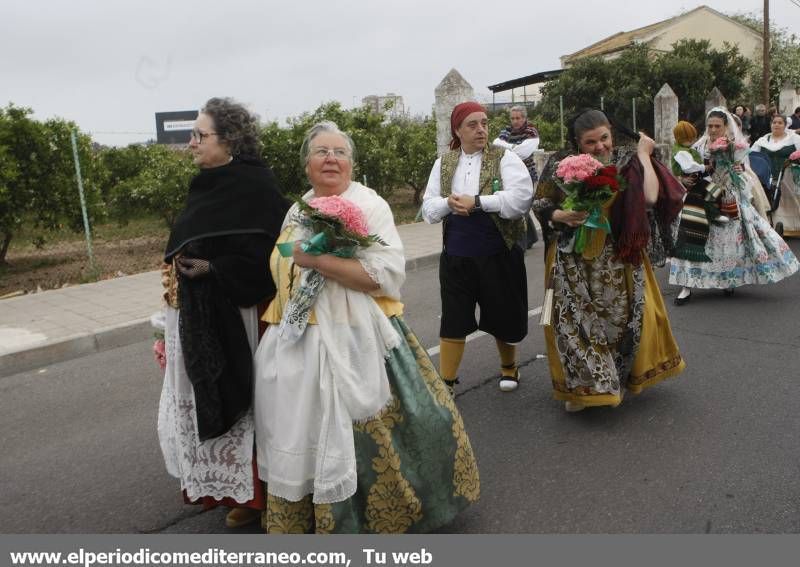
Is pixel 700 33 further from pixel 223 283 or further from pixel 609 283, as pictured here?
pixel 223 283

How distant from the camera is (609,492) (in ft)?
11.3

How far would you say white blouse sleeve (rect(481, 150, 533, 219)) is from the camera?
4309mm

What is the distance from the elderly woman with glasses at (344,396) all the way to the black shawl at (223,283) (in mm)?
87

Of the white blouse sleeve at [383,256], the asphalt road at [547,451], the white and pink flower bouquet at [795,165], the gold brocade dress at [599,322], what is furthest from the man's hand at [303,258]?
the white and pink flower bouquet at [795,165]

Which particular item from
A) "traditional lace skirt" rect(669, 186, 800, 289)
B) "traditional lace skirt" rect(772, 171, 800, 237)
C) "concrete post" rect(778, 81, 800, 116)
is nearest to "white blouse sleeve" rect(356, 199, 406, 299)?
"traditional lace skirt" rect(669, 186, 800, 289)

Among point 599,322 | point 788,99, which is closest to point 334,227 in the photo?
point 599,322

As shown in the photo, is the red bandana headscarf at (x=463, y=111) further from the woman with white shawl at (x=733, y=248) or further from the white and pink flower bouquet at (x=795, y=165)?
the white and pink flower bouquet at (x=795, y=165)

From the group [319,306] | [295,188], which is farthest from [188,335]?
[295,188]

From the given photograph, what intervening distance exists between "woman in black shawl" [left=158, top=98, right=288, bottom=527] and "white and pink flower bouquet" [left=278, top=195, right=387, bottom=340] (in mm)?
221

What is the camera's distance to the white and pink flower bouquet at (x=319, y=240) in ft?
8.91

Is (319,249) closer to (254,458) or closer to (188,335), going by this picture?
(188,335)

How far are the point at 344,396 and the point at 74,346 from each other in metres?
4.69

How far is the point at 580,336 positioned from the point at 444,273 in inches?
36.0

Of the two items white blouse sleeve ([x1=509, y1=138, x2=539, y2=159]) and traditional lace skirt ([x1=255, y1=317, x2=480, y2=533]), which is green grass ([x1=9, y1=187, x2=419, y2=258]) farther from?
traditional lace skirt ([x1=255, y1=317, x2=480, y2=533])
